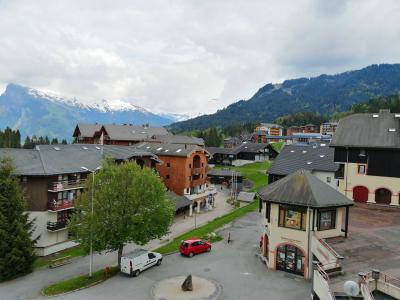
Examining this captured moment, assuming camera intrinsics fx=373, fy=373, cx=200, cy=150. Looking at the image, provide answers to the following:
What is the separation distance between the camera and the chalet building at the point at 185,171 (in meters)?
71.4

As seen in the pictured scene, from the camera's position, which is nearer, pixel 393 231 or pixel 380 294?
pixel 380 294

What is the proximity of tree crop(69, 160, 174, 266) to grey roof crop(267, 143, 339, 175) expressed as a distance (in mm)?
28758

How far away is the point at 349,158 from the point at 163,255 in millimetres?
29349

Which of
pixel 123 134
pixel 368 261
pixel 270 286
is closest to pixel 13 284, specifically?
pixel 270 286

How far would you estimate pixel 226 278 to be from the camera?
32.4 meters

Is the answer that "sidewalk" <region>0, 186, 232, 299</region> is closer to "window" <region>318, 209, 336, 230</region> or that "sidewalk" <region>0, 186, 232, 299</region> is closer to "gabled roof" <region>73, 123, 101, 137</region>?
"window" <region>318, 209, 336, 230</region>

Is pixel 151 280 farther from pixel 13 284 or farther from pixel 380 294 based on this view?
pixel 380 294

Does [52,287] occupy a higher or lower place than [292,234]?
lower

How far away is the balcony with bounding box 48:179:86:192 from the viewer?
45.2 metres

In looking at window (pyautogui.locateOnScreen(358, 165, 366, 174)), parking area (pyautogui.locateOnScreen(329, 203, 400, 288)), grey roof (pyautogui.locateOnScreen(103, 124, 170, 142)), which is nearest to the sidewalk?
parking area (pyautogui.locateOnScreen(329, 203, 400, 288))

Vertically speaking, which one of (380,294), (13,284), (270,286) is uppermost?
(380,294)

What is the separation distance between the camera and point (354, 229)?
37.6 m

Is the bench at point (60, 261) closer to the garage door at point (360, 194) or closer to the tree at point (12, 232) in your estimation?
the tree at point (12, 232)

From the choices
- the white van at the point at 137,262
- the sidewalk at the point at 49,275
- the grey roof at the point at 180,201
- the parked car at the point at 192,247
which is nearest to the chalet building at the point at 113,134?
the grey roof at the point at 180,201
